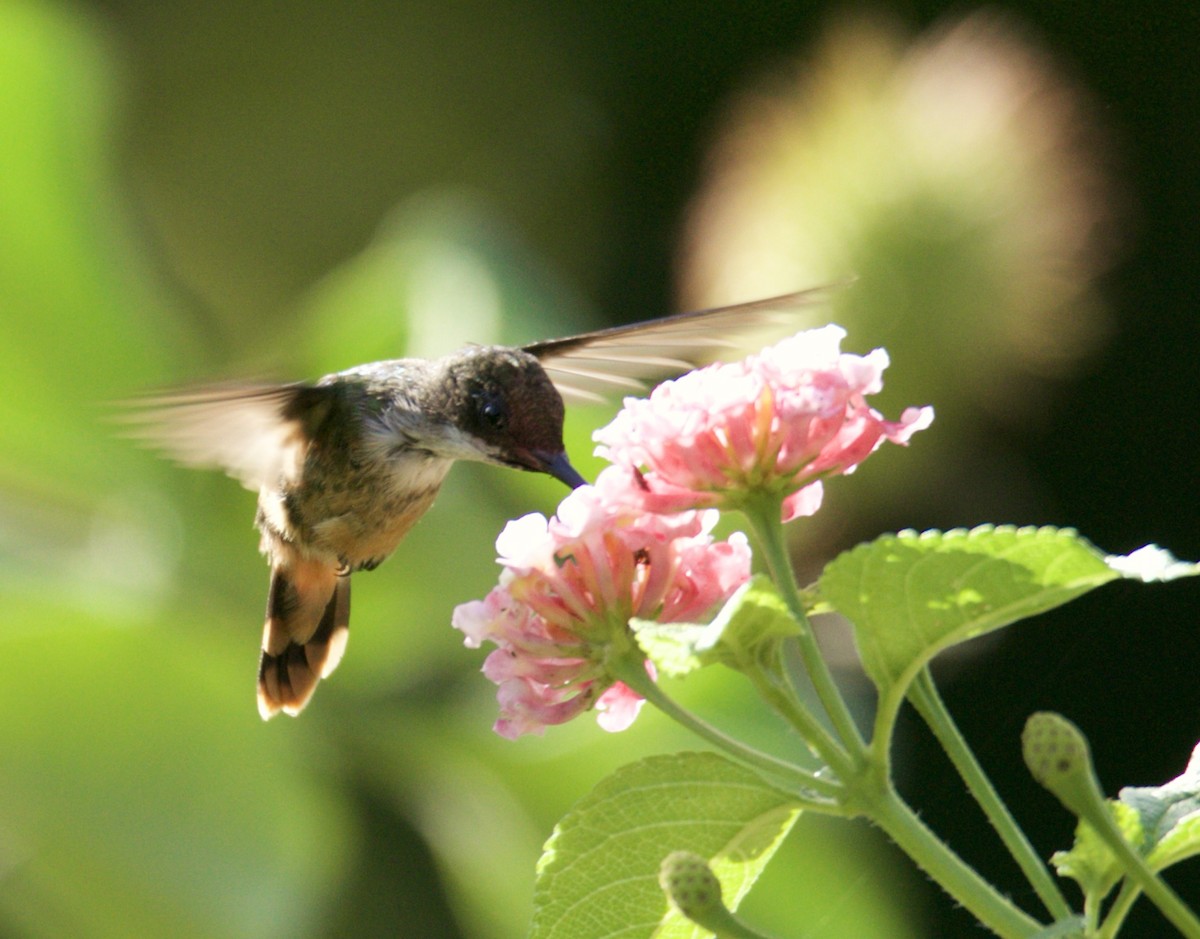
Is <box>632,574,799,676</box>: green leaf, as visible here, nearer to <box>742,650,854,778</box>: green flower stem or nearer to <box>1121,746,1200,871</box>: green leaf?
<box>742,650,854,778</box>: green flower stem

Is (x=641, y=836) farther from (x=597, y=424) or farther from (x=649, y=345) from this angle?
(x=597, y=424)

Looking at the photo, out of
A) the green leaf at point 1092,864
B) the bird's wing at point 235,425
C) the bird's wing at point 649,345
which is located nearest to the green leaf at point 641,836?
the green leaf at point 1092,864

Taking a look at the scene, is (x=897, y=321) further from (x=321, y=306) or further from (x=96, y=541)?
(x=96, y=541)

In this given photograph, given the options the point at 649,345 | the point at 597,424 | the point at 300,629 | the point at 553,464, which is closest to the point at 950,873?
the point at 553,464

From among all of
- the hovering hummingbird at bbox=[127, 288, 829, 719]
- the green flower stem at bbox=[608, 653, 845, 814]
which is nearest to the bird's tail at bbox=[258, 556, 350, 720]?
the hovering hummingbird at bbox=[127, 288, 829, 719]

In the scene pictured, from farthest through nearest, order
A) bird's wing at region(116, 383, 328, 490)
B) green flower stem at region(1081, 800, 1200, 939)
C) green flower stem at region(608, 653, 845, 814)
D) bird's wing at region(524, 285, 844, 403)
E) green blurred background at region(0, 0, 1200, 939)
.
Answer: green blurred background at region(0, 0, 1200, 939), bird's wing at region(116, 383, 328, 490), bird's wing at region(524, 285, 844, 403), green flower stem at region(608, 653, 845, 814), green flower stem at region(1081, 800, 1200, 939)

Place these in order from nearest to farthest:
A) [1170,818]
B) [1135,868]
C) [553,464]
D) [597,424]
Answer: [1135,868]
[1170,818]
[553,464]
[597,424]

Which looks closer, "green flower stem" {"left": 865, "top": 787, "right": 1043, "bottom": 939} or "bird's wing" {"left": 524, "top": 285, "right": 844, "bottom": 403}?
"green flower stem" {"left": 865, "top": 787, "right": 1043, "bottom": 939}

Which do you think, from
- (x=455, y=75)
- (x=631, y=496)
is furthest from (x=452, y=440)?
(x=455, y=75)
